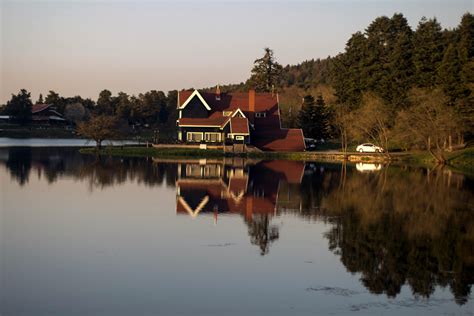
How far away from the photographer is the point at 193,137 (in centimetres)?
6309

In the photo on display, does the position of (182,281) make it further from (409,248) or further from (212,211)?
(212,211)

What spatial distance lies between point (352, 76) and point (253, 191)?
3847cm

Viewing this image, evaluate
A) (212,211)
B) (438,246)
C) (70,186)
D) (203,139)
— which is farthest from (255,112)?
(438,246)

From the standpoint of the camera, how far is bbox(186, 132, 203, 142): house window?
6297 centimetres

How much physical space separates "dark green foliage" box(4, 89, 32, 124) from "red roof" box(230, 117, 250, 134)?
159ft

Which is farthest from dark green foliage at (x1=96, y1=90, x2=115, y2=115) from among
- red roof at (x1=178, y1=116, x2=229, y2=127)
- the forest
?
red roof at (x1=178, y1=116, x2=229, y2=127)

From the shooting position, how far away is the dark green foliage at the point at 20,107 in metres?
98.6

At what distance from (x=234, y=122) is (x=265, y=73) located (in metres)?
31.1

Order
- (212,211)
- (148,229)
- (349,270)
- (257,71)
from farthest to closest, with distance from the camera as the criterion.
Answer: (257,71), (212,211), (148,229), (349,270)

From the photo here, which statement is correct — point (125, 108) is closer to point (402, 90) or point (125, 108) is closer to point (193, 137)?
point (193, 137)

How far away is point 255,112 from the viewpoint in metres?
67.8

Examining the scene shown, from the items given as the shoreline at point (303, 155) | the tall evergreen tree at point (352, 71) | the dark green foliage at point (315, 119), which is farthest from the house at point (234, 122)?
the tall evergreen tree at point (352, 71)

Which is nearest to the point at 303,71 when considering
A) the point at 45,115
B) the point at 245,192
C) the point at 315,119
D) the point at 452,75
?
the point at 45,115

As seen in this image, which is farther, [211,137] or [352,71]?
[352,71]
